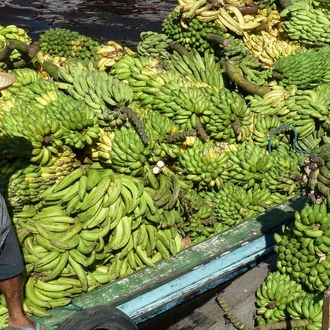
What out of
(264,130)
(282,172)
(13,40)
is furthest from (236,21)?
(13,40)

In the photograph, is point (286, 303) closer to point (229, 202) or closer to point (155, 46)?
point (229, 202)

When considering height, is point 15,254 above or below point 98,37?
above

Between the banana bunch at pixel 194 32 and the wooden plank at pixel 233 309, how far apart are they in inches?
89.1

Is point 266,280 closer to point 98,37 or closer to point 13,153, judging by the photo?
point 13,153

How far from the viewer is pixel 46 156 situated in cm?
392

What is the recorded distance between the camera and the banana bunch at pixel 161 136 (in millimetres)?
4172

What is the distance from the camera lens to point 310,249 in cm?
327

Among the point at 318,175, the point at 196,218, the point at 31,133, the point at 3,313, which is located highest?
the point at 31,133

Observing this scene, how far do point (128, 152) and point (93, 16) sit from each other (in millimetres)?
9251

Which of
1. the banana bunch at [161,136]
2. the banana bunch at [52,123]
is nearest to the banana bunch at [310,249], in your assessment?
the banana bunch at [161,136]

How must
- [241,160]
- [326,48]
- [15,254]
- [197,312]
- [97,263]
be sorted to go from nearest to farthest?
[15,254] < [197,312] < [97,263] < [241,160] < [326,48]

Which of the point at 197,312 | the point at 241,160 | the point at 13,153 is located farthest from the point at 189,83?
the point at 197,312

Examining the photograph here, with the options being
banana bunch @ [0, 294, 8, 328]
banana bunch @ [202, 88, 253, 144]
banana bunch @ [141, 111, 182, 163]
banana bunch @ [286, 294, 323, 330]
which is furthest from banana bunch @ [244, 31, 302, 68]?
banana bunch @ [0, 294, 8, 328]

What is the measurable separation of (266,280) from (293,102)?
1761 mm
